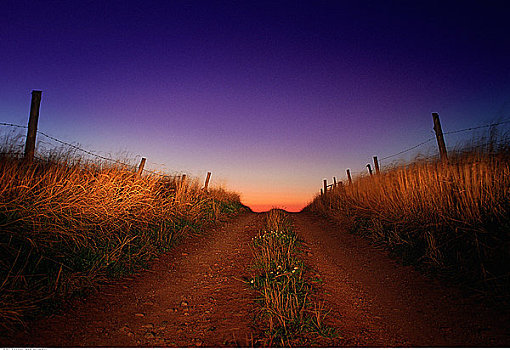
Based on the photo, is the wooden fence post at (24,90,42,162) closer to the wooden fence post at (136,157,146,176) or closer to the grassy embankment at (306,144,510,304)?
the wooden fence post at (136,157,146,176)

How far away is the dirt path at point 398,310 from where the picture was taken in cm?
286

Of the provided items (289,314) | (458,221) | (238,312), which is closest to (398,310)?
(289,314)

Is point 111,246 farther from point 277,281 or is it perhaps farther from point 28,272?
point 277,281

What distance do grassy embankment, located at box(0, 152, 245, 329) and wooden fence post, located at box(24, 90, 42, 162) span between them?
24cm

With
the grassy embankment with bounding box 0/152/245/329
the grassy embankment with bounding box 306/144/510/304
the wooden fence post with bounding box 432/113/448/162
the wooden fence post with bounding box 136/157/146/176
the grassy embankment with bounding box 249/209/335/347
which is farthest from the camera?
the wooden fence post with bounding box 136/157/146/176

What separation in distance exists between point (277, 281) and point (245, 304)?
0.67 metres

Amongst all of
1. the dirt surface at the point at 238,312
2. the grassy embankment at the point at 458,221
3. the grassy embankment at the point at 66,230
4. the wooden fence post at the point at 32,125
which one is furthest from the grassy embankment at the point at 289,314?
the wooden fence post at the point at 32,125

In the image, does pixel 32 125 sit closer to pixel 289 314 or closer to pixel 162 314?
pixel 162 314

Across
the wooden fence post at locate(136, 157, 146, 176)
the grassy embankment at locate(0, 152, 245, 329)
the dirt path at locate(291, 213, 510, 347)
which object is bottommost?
the dirt path at locate(291, 213, 510, 347)

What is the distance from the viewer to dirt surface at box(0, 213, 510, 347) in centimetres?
285

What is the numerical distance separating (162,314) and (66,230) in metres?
2.42

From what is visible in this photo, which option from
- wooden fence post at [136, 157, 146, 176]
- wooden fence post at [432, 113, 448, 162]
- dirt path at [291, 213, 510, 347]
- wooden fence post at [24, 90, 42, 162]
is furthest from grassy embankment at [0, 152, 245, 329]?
wooden fence post at [432, 113, 448, 162]

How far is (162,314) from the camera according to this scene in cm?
350

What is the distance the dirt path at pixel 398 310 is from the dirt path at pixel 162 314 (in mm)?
1242
